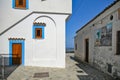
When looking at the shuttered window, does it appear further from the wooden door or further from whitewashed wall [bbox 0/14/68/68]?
the wooden door

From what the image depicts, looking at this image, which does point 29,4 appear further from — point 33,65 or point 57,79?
point 57,79

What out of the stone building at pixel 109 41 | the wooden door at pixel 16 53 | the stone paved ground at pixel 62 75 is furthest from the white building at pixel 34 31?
the stone building at pixel 109 41

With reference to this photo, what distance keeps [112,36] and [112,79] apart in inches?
107

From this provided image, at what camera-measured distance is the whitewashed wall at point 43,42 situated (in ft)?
34.4

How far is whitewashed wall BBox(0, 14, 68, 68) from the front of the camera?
1049 centimetres

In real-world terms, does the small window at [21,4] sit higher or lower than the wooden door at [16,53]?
higher

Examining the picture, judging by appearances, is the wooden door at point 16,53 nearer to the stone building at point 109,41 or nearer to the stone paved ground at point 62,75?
the stone paved ground at point 62,75

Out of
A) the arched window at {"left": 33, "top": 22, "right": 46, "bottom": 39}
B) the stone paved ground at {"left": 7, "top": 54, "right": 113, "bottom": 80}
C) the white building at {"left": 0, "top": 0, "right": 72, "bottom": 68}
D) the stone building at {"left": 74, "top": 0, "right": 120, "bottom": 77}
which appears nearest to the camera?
the stone building at {"left": 74, "top": 0, "right": 120, "bottom": 77}

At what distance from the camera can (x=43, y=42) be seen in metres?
10.7

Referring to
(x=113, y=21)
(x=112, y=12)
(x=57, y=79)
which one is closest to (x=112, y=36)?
(x=113, y=21)

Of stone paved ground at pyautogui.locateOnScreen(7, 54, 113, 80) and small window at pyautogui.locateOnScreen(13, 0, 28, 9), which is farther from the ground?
small window at pyautogui.locateOnScreen(13, 0, 28, 9)

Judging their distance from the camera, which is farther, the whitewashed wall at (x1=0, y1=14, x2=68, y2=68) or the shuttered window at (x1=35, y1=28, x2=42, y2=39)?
the shuttered window at (x1=35, y1=28, x2=42, y2=39)

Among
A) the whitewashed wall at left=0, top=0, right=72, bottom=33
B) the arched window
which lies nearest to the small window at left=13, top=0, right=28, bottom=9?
the whitewashed wall at left=0, top=0, right=72, bottom=33

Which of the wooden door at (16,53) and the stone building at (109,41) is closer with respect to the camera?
the stone building at (109,41)
